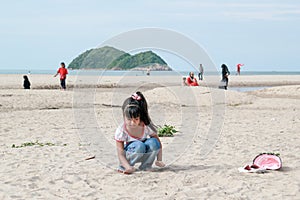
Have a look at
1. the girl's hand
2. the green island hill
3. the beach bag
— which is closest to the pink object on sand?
the beach bag

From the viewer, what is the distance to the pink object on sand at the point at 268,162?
675cm

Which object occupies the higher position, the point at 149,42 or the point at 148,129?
the point at 149,42

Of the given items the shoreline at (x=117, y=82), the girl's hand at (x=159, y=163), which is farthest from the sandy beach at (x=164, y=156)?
the shoreline at (x=117, y=82)

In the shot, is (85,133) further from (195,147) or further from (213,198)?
(213,198)

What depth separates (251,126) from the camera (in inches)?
486

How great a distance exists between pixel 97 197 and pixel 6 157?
113 inches

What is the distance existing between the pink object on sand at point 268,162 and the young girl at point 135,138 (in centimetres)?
139

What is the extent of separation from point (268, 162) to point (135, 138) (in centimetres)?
195

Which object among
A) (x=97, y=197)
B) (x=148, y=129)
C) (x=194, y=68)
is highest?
(x=194, y=68)

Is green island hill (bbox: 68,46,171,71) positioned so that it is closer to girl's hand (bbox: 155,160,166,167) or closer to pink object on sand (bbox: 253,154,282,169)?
girl's hand (bbox: 155,160,166,167)

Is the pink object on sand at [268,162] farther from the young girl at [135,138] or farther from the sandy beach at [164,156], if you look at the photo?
the young girl at [135,138]

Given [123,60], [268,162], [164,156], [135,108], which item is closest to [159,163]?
[135,108]

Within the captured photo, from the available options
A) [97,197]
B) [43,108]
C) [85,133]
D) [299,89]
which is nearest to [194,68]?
[97,197]

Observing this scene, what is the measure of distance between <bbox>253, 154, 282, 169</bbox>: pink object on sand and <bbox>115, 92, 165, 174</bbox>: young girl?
4.56ft
